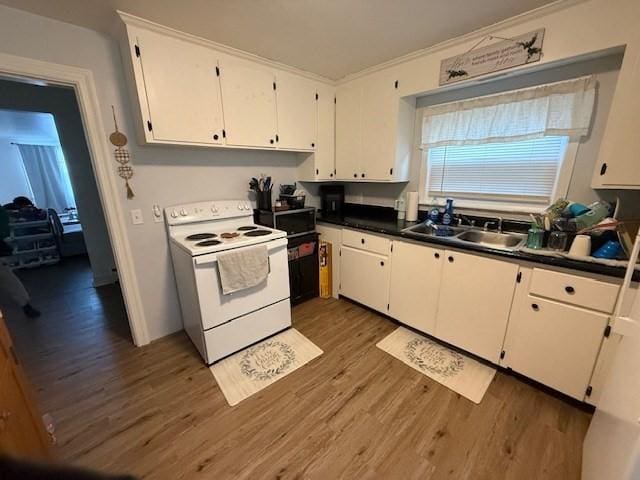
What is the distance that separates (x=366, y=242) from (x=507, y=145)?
1.39 m

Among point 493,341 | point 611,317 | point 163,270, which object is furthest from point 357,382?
point 163,270

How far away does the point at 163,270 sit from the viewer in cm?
228

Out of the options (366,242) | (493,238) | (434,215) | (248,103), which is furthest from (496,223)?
(248,103)

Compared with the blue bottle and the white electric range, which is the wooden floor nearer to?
the white electric range

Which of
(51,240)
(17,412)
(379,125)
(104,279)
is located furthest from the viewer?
(51,240)

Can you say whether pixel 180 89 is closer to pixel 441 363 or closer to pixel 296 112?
pixel 296 112

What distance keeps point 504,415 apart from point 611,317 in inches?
31.4

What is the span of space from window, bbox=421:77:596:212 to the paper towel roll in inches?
5.2

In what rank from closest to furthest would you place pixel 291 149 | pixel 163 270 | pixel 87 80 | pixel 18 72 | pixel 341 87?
1. pixel 18 72
2. pixel 87 80
3. pixel 163 270
4. pixel 291 149
5. pixel 341 87

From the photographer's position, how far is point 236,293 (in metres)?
2.00

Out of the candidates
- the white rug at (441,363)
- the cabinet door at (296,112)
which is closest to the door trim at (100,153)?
the cabinet door at (296,112)

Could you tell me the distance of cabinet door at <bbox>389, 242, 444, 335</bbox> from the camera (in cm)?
206

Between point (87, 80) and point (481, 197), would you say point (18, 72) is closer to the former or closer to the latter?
point (87, 80)

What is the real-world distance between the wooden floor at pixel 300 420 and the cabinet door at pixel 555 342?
16cm
